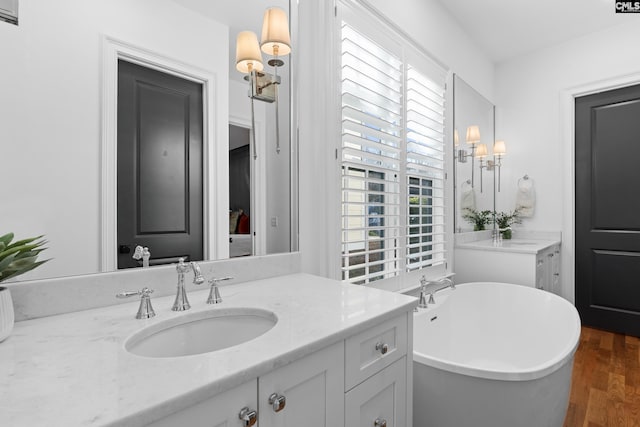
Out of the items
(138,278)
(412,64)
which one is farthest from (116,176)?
(412,64)

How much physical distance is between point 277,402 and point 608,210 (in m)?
3.73

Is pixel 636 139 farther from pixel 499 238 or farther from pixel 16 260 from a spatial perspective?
pixel 16 260

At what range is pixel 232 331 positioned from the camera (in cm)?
103

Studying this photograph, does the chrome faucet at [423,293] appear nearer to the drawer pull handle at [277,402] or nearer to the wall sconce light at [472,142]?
the wall sconce light at [472,142]

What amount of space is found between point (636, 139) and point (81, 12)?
13.4 ft

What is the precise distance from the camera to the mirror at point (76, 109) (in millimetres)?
900

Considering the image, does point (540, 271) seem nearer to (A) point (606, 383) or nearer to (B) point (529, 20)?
(A) point (606, 383)

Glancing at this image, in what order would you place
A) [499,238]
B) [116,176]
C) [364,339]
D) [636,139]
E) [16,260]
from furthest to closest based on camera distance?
[499,238]
[636,139]
[116,176]
[364,339]
[16,260]

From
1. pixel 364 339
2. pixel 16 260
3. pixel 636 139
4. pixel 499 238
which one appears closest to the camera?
pixel 16 260

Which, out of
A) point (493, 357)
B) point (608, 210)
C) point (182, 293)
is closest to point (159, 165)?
point (182, 293)

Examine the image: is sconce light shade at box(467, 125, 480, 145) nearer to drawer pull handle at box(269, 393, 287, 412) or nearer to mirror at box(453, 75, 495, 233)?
mirror at box(453, 75, 495, 233)

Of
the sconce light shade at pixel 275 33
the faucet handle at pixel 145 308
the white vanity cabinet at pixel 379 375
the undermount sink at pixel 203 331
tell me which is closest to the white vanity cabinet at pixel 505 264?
the white vanity cabinet at pixel 379 375

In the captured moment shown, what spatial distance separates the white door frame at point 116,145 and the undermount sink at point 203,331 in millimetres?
309

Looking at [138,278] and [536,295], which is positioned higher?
[138,278]
